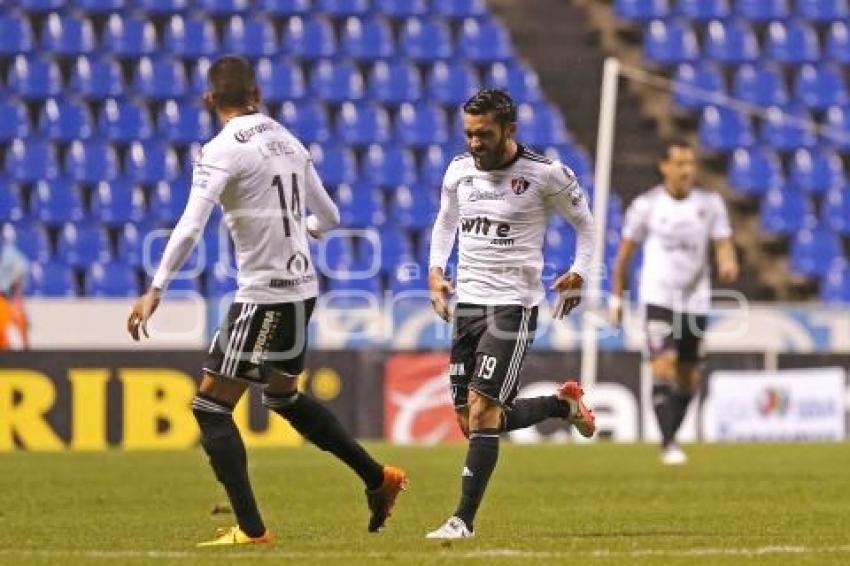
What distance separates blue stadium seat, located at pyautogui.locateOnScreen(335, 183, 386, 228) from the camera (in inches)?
898

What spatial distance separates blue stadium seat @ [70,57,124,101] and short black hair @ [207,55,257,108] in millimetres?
16289

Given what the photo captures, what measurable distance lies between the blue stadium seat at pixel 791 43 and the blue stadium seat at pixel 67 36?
8635 millimetres

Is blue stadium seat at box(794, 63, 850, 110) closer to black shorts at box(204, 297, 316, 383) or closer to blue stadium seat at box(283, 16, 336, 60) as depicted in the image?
blue stadium seat at box(283, 16, 336, 60)

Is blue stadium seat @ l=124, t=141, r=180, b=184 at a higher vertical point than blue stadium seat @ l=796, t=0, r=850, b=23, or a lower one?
lower

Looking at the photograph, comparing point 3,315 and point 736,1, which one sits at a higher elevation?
point 736,1

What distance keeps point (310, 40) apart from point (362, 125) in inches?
56.0

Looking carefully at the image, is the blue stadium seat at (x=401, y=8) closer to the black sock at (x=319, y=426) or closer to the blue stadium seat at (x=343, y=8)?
the blue stadium seat at (x=343, y=8)

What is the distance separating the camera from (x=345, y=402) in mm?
18828

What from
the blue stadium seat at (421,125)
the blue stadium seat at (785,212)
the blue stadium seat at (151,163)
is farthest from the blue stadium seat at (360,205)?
the blue stadium seat at (785,212)

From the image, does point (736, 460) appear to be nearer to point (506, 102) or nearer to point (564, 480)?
point (564, 480)

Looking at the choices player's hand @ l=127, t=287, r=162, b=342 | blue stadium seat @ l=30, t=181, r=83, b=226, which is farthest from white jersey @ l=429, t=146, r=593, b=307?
blue stadium seat @ l=30, t=181, r=83, b=226

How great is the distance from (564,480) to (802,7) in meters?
14.6

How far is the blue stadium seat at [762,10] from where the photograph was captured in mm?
25766

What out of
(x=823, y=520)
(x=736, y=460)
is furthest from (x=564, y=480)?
(x=823, y=520)
